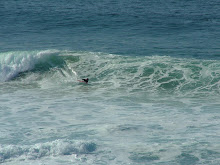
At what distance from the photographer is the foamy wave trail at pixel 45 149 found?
9305 mm

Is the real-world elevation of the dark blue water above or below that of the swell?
above

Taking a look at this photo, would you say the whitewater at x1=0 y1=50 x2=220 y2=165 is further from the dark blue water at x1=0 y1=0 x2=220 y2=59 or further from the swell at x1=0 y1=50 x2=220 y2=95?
the dark blue water at x1=0 y1=0 x2=220 y2=59

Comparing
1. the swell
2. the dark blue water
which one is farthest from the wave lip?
the dark blue water

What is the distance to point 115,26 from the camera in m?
27.4

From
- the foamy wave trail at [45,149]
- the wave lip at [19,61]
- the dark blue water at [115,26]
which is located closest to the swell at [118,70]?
the wave lip at [19,61]

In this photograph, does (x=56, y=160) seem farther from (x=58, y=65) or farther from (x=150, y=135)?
(x=58, y=65)

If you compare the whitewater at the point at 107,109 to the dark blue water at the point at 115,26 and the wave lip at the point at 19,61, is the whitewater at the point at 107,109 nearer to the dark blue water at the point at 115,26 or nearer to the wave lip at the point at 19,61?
the wave lip at the point at 19,61

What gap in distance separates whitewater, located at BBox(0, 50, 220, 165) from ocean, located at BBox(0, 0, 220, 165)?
3cm

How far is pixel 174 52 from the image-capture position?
69.1 feet

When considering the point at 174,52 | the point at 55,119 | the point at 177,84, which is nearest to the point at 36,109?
the point at 55,119

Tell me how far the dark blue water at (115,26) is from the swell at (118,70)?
1903 mm

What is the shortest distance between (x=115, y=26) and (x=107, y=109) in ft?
48.7

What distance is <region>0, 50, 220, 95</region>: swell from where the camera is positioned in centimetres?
1645

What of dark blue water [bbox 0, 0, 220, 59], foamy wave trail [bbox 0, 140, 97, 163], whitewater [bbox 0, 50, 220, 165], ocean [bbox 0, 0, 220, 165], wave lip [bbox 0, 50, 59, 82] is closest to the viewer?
foamy wave trail [bbox 0, 140, 97, 163]
